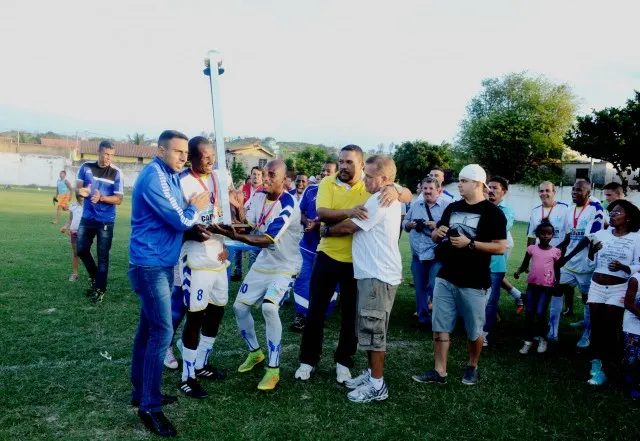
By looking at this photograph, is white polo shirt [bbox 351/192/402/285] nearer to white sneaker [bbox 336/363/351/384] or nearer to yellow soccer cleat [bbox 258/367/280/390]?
white sneaker [bbox 336/363/351/384]

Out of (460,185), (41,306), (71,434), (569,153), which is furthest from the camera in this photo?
(569,153)

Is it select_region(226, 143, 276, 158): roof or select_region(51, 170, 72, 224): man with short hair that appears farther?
select_region(226, 143, 276, 158): roof

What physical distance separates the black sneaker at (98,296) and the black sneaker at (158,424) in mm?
4255

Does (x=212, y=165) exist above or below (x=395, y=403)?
above

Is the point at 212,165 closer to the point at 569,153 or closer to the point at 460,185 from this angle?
the point at 460,185

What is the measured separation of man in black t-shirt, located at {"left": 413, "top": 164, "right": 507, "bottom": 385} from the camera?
199 inches

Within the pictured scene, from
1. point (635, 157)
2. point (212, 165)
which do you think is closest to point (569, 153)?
point (635, 157)

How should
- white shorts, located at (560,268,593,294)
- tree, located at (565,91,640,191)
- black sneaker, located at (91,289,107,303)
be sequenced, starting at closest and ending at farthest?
white shorts, located at (560,268,593,294), black sneaker, located at (91,289,107,303), tree, located at (565,91,640,191)

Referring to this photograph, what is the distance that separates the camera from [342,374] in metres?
5.11

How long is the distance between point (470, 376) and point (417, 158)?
45.3m

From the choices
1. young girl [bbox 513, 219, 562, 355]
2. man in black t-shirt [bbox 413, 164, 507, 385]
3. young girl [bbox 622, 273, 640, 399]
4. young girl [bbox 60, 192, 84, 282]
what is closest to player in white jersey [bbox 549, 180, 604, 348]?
young girl [bbox 513, 219, 562, 355]

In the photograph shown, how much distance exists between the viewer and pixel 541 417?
4477 millimetres

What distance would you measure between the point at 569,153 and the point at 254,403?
57.3m

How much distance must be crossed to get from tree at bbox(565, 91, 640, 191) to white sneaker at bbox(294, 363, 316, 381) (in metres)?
34.7
